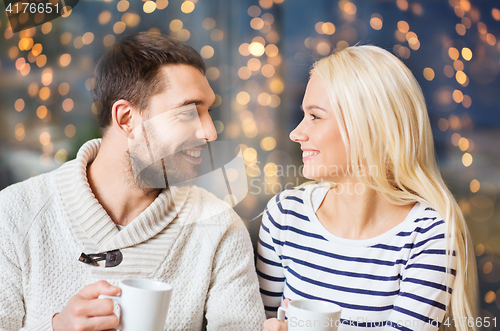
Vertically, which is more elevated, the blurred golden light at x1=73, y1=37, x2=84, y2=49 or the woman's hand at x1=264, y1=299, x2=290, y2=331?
the blurred golden light at x1=73, y1=37, x2=84, y2=49

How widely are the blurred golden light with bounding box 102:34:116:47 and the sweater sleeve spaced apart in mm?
452

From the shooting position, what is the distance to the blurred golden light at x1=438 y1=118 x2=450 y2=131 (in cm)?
102

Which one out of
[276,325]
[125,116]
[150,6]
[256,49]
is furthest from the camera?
[256,49]

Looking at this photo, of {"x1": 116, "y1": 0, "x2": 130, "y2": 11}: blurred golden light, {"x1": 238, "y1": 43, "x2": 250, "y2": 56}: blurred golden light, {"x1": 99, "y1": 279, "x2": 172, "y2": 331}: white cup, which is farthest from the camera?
{"x1": 238, "y1": 43, "x2": 250, "y2": 56}: blurred golden light

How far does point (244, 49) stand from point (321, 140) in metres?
0.30

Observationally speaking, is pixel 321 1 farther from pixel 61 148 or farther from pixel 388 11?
pixel 61 148

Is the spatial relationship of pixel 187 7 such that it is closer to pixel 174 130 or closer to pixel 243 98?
pixel 243 98

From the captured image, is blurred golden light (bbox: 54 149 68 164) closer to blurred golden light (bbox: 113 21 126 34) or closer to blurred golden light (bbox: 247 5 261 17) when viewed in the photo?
blurred golden light (bbox: 113 21 126 34)

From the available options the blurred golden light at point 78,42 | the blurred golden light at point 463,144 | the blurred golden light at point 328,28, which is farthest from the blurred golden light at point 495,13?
the blurred golden light at point 78,42

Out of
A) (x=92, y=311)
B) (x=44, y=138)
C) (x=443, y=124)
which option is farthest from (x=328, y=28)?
→ (x=92, y=311)

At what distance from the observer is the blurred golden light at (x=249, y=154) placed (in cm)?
95

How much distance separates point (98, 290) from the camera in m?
0.53

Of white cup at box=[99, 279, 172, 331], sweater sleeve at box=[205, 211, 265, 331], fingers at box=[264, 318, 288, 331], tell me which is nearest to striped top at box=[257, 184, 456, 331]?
sweater sleeve at box=[205, 211, 265, 331]

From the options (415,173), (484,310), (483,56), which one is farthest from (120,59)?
(484,310)
